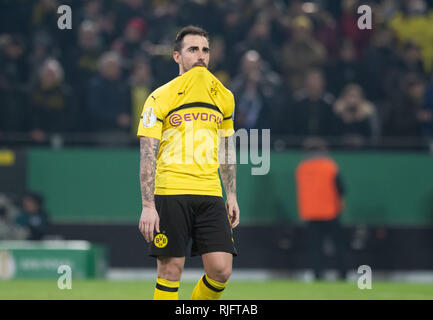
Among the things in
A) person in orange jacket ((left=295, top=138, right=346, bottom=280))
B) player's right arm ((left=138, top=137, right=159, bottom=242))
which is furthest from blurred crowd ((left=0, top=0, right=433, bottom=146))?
player's right arm ((left=138, top=137, right=159, bottom=242))

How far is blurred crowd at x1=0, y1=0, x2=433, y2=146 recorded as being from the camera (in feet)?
45.4

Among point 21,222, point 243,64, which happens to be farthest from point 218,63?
point 21,222

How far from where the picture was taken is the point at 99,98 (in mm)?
14008

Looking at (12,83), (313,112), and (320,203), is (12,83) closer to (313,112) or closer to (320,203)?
(313,112)

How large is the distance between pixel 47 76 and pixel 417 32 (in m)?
6.49

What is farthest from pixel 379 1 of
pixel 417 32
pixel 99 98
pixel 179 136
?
Result: pixel 179 136

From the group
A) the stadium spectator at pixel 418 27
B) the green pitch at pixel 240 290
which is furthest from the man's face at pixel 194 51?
the stadium spectator at pixel 418 27

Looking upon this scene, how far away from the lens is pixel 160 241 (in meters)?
6.08

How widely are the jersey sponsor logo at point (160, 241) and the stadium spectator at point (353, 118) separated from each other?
8092mm

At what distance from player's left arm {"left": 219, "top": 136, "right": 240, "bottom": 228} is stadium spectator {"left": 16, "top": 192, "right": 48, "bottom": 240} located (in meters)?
7.48

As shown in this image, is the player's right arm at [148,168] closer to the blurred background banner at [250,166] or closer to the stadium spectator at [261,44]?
the blurred background banner at [250,166]

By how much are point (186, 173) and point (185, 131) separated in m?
0.29
